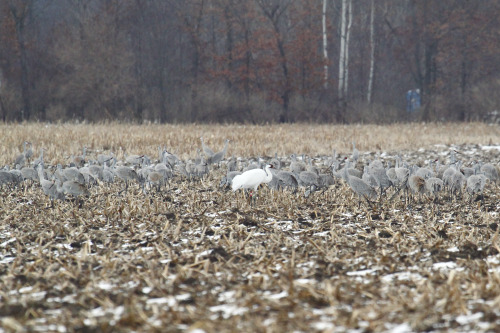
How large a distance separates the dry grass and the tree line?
807 inches

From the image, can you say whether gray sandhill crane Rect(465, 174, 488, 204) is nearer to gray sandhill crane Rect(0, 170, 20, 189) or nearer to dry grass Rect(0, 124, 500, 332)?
dry grass Rect(0, 124, 500, 332)

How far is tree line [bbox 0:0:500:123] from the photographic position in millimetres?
27172

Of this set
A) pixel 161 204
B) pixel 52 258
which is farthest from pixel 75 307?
pixel 161 204

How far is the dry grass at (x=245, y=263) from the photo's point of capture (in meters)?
3.04

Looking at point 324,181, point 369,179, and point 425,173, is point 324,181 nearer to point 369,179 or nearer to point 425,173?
point 369,179

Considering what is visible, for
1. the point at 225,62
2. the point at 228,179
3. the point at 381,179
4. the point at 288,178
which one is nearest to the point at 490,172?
the point at 381,179

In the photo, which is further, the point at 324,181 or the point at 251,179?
the point at 324,181

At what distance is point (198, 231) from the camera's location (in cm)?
515

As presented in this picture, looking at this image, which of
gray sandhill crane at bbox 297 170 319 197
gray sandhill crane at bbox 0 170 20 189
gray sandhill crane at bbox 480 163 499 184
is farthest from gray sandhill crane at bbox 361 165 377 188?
gray sandhill crane at bbox 0 170 20 189

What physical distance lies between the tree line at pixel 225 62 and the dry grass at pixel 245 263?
20.5 meters

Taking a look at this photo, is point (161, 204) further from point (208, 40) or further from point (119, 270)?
point (208, 40)

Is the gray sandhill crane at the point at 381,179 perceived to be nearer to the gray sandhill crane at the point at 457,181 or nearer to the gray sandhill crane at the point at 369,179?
the gray sandhill crane at the point at 369,179

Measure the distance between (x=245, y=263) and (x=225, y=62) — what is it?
28.4m

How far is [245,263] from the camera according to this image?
4.11 metres
